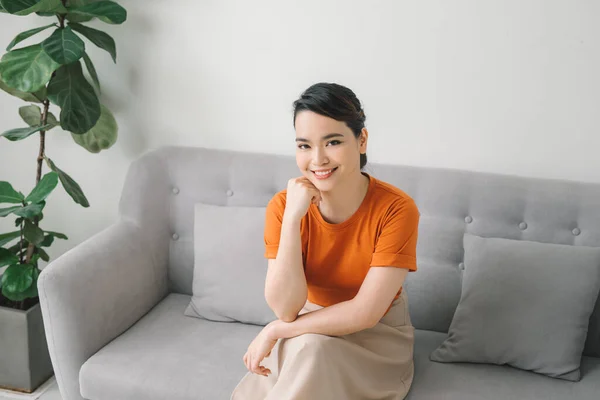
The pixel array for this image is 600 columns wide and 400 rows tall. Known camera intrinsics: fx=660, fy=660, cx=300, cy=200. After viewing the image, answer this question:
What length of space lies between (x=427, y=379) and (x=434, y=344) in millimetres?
213

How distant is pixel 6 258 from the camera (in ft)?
7.81

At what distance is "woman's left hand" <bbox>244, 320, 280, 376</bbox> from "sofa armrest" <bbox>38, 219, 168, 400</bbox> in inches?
21.9

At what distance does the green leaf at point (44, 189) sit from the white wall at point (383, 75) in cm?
48

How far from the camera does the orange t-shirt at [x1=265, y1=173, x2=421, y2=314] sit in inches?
67.5

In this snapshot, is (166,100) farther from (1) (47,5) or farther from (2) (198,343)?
(2) (198,343)

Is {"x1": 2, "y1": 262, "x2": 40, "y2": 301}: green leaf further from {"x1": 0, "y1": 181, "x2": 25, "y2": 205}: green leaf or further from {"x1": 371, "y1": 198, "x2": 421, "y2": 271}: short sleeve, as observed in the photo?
{"x1": 371, "y1": 198, "x2": 421, "y2": 271}: short sleeve

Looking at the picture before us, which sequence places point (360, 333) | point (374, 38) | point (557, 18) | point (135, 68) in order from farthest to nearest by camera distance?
point (135, 68), point (374, 38), point (557, 18), point (360, 333)

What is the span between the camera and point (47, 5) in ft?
7.13

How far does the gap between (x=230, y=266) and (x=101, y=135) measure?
790 mm

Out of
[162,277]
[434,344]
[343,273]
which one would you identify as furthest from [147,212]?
[434,344]

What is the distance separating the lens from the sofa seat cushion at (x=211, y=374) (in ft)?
Answer: 6.05

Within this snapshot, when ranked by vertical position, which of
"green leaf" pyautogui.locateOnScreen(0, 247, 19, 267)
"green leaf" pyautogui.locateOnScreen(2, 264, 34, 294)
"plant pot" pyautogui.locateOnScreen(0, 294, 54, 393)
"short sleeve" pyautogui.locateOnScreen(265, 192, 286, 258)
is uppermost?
"short sleeve" pyautogui.locateOnScreen(265, 192, 286, 258)

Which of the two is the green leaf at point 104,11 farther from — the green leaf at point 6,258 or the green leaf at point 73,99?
the green leaf at point 6,258

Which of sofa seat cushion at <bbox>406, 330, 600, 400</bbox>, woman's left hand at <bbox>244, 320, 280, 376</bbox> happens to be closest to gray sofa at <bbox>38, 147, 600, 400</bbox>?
sofa seat cushion at <bbox>406, 330, 600, 400</bbox>
